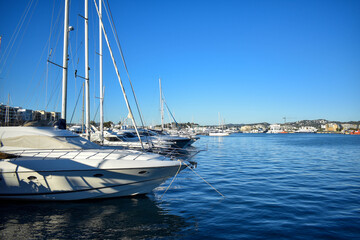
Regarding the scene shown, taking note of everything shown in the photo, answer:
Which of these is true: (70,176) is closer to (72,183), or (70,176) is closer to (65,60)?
(72,183)

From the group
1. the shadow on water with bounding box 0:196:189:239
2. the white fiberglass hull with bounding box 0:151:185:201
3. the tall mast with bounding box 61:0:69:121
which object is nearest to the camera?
the shadow on water with bounding box 0:196:189:239

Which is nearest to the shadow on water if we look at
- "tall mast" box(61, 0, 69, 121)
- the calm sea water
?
the calm sea water

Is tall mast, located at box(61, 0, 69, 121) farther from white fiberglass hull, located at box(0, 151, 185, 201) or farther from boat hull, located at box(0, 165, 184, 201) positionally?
boat hull, located at box(0, 165, 184, 201)

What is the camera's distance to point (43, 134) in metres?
9.30

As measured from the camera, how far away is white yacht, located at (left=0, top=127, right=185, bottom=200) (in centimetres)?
761

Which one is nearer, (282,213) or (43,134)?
(282,213)

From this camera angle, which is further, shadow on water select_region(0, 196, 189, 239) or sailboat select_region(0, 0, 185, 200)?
sailboat select_region(0, 0, 185, 200)

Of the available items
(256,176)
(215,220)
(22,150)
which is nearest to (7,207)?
(22,150)

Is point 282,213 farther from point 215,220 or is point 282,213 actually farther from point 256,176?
point 256,176

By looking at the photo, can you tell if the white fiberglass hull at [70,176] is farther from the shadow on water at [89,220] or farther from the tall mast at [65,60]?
the tall mast at [65,60]

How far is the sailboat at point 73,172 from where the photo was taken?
7.61 m

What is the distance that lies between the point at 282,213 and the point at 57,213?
22.6 feet

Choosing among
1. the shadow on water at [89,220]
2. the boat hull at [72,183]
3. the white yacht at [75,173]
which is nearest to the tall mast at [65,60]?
the white yacht at [75,173]

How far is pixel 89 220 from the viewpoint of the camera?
6.80m
